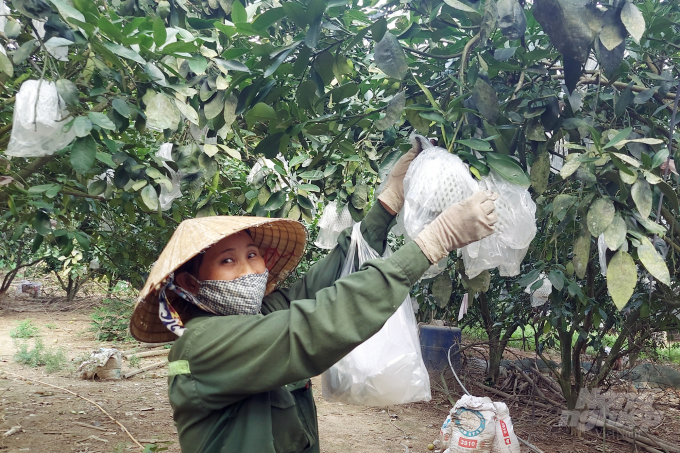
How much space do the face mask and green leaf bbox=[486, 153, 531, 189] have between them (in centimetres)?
60

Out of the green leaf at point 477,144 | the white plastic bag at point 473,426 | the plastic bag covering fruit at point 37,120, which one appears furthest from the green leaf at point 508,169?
the white plastic bag at point 473,426

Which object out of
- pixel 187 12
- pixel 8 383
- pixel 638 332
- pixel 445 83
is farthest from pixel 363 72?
pixel 8 383

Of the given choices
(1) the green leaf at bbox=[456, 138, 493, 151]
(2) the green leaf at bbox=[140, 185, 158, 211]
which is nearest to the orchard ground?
(2) the green leaf at bbox=[140, 185, 158, 211]

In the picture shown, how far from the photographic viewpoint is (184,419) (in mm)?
1256

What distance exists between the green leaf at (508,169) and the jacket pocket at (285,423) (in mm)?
702

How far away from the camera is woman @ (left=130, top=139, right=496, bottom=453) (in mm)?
1025

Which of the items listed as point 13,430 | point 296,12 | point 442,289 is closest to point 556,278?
point 442,289

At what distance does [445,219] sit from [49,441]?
3.70m

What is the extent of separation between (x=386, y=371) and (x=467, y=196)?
48cm

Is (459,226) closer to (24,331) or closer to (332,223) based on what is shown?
(332,223)

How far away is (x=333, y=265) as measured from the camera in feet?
5.20

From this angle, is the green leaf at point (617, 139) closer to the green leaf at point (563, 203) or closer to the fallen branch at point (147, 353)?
the green leaf at point (563, 203)

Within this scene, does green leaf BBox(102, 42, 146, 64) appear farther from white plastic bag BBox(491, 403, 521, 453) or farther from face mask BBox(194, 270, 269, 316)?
white plastic bag BBox(491, 403, 521, 453)

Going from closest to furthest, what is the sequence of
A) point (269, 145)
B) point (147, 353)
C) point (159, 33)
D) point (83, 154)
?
point (159, 33)
point (83, 154)
point (269, 145)
point (147, 353)
